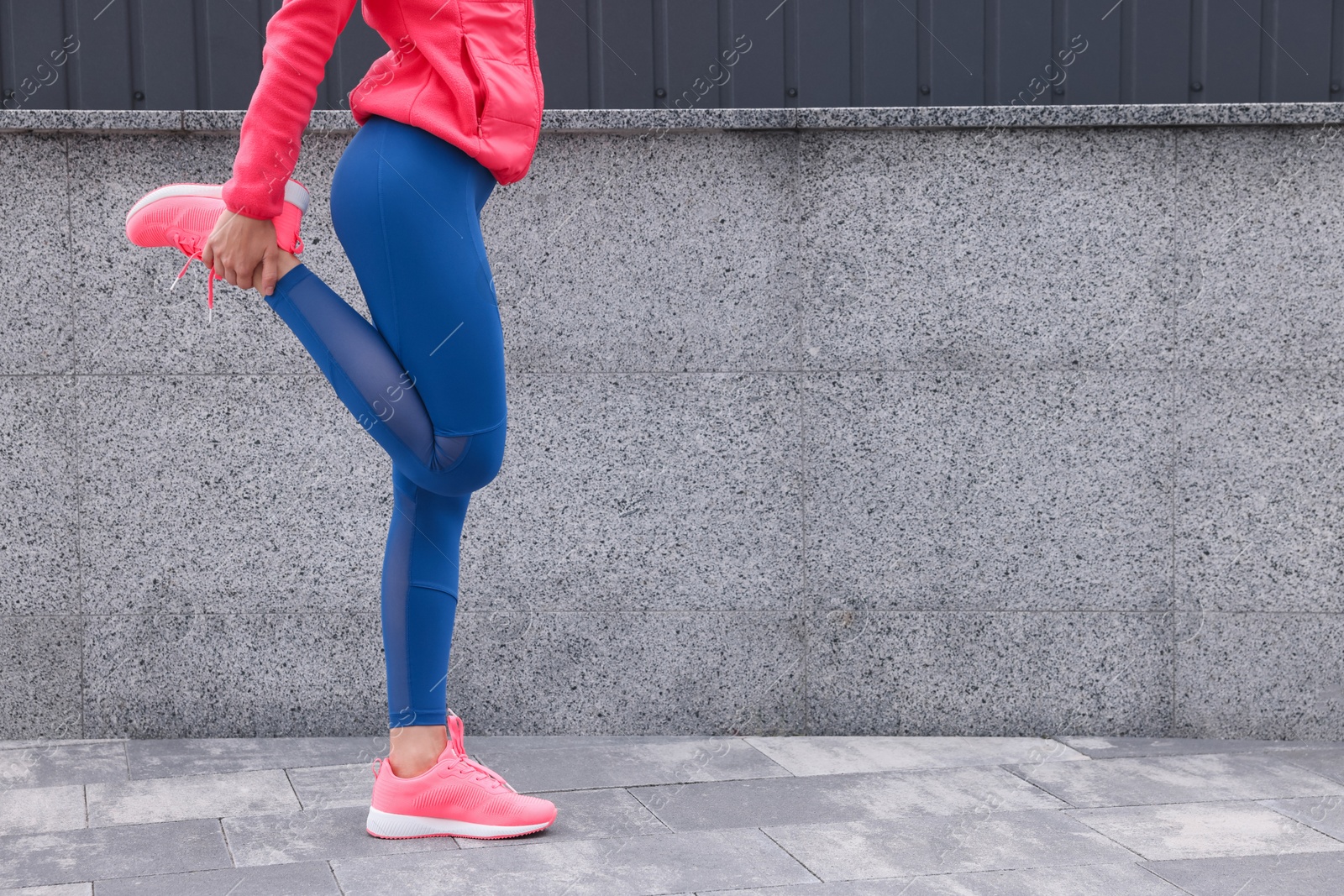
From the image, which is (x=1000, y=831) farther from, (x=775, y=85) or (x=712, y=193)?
(x=775, y=85)

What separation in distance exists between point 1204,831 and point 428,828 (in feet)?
6.47

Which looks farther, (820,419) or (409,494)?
(820,419)

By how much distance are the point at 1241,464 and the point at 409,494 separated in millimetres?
2781

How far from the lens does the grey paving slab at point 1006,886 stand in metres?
2.75

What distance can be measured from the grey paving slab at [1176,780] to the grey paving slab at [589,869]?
3.48ft

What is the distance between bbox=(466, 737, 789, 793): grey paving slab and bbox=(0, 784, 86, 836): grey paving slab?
3.74ft

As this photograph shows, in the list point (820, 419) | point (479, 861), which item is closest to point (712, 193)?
point (820, 419)

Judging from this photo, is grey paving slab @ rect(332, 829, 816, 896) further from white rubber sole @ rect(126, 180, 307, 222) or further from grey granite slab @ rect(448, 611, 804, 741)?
white rubber sole @ rect(126, 180, 307, 222)

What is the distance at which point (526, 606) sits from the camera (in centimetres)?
416

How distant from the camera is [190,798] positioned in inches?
135

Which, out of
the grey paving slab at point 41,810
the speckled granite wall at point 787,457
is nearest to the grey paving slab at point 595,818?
the speckled granite wall at point 787,457

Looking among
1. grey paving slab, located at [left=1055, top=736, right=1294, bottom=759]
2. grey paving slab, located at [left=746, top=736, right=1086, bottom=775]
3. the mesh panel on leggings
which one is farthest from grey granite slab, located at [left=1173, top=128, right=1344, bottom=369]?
the mesh panel on leggings

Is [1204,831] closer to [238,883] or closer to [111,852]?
[238,883]

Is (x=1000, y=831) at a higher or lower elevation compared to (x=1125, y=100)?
lower
